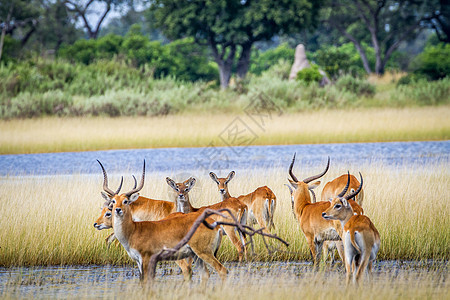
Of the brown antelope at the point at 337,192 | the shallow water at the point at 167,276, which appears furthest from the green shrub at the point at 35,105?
the brown antelope at the point at 337,192

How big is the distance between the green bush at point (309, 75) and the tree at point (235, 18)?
5.19 meters

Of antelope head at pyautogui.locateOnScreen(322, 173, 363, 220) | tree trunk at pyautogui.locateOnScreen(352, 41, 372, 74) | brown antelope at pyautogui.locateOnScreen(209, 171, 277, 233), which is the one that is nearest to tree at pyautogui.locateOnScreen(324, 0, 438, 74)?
tree trunk at pyautogui.locateOnScreen(352, 41, 372, 74)

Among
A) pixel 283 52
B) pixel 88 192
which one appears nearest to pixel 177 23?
pixel 283 52

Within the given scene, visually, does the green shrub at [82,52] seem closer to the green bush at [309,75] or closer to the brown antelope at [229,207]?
the green bush at [309,75]

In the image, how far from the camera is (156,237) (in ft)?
19.5

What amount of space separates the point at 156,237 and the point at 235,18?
29696 millimetres

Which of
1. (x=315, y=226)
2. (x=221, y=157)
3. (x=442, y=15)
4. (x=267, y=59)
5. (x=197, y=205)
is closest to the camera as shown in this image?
(x=315, y=226)

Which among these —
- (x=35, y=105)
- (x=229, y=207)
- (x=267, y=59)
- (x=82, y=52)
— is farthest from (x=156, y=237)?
(x=267, y=59)

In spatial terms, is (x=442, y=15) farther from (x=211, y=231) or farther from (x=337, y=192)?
(x=211, y=231)

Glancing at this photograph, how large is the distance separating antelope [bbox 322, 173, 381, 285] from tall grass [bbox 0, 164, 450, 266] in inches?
25.0

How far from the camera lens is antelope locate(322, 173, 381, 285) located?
5.86 m

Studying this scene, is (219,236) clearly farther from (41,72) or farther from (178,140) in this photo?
(41,72)

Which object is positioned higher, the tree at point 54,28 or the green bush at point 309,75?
the tree at point 54,28

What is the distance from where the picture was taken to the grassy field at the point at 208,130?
19453mm
